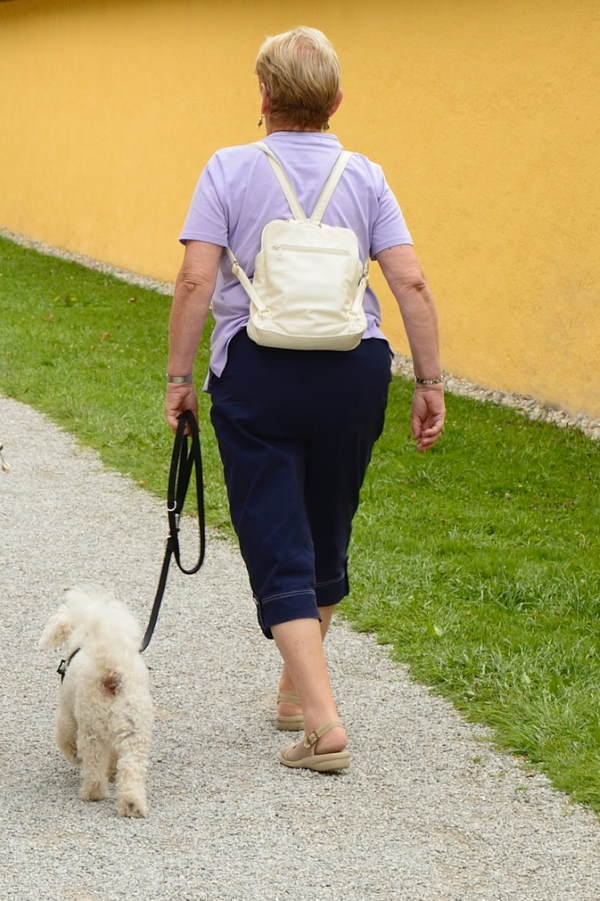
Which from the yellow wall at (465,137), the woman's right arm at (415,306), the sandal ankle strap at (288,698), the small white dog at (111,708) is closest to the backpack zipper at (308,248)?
the woman's right arm at (415,306)

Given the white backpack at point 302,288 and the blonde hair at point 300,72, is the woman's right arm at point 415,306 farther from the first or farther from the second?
the blonde hair at point 300,72

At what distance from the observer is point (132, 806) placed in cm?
368

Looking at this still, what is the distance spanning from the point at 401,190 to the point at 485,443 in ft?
10.2

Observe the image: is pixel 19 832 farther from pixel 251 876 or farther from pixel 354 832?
pixel 354 832

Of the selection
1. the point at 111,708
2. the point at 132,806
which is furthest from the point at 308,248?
the point at 132,806

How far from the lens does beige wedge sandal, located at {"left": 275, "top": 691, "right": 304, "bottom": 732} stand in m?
4.41

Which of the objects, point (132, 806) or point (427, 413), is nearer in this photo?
point (132, 806)

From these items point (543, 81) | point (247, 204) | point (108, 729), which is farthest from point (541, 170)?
point (108, 729)

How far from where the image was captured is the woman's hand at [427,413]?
13.6ft

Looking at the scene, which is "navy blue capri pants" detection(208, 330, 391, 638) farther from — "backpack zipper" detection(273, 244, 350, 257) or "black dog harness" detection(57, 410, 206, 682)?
"backpack zipper" detection(273, 244, 350, 257)

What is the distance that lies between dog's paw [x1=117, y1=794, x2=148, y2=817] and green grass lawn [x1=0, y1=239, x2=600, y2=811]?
1231 millimetres

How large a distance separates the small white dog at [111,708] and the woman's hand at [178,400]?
604 millimetres

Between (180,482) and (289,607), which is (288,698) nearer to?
(289,607)

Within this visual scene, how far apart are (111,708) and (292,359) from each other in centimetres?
111
